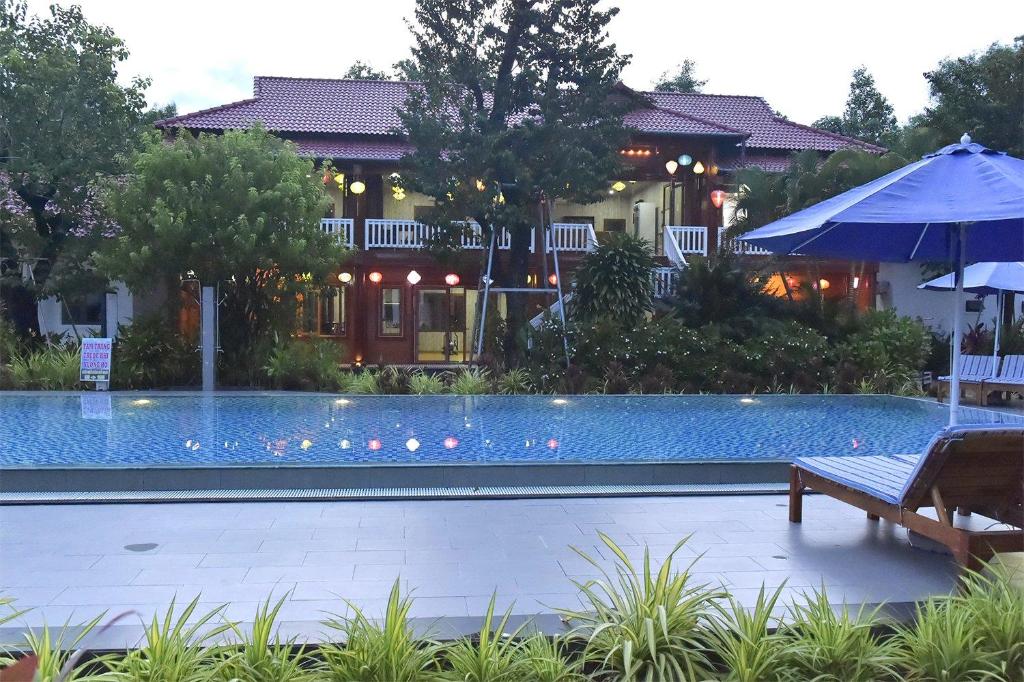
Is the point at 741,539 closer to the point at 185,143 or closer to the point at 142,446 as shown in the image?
the point at 142,446

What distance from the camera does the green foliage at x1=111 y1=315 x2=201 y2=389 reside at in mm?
15211

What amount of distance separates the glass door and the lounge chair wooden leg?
16653mm

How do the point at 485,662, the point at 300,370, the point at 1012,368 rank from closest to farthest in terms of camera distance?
the point at 485,662, the point at 1012,368, the point at 300,370

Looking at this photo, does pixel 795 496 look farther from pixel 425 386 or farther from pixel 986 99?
pixel 986 99

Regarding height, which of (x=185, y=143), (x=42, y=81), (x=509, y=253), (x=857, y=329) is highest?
(x=42, y=81)

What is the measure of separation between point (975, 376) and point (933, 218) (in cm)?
1141

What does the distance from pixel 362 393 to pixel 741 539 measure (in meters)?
10.3

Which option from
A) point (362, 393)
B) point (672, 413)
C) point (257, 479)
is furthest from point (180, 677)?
point (362, 393)

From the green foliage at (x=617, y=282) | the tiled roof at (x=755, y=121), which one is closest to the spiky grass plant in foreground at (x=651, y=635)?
the green foliage at (x=617, y=282)

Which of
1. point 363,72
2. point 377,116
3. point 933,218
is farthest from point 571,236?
point 363,72

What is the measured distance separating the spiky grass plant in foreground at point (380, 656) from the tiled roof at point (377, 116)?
17.9 meters

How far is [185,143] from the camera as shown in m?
15.6

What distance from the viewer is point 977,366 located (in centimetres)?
1488

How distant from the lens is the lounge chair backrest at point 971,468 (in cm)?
438
